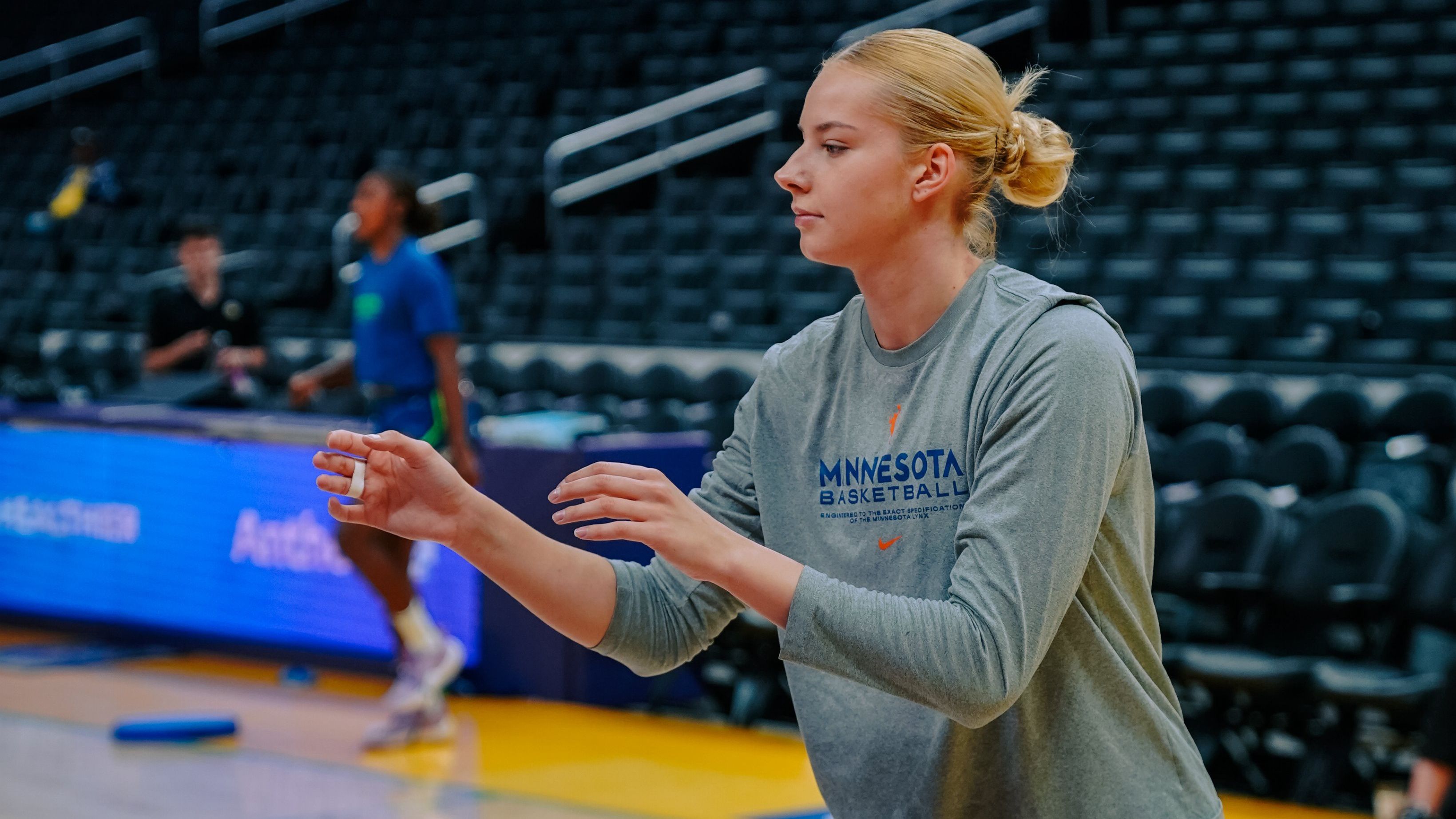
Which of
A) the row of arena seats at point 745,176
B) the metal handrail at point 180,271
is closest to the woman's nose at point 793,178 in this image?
the row of arena seats at point 745,176

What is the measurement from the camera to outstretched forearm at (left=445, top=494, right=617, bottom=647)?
1526 millimetres

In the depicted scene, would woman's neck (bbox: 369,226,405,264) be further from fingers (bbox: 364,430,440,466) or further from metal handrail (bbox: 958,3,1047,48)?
metal handrail (bbox: 958,3,1047,48)

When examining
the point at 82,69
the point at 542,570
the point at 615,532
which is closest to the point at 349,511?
the point at 542,570

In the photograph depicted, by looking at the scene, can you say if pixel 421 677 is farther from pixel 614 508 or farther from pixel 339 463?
pixel 614 508

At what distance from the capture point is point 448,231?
40.8 feet

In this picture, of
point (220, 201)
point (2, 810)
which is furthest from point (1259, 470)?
point (220, 201)

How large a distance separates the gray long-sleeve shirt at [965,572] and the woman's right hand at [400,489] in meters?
0.22

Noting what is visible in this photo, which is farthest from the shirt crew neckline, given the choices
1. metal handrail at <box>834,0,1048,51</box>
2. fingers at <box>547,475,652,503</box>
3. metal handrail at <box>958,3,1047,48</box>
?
metal handrail at <box>958,3,1047,48</box>

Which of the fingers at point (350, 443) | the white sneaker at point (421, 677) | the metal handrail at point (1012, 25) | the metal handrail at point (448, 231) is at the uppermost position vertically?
the fingers at point (350, 443)

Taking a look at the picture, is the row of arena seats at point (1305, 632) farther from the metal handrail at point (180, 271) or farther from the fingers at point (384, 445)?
the metal handrail at point (180, 271)

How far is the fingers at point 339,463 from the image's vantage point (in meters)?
1.53

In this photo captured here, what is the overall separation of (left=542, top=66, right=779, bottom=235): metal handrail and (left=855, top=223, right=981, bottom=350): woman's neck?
10770 mm

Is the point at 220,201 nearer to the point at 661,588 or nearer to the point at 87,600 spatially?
the point at 87,600

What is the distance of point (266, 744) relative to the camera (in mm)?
5227
